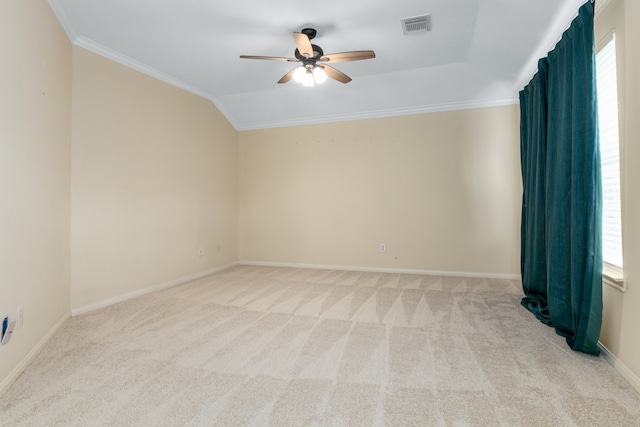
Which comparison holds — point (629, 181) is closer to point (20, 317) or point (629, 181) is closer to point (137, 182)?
point (20, 317)

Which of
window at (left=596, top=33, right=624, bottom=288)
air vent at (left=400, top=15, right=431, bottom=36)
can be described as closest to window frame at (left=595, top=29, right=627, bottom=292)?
window at (left=596, top=33, right=624, bottom=288)

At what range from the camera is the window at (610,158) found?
2.01m

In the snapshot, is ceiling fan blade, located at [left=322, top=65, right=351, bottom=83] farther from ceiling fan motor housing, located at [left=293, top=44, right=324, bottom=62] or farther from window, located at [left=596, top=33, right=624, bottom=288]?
window, located at [left=596, top=33, right=624, bottom=288]

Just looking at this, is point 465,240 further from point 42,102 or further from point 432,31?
point 42,102

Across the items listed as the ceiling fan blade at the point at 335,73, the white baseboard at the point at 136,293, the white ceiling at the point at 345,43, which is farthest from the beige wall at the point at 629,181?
the white baseboard at the point at 136,293

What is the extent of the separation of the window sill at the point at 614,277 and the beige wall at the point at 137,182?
4256 millimetres

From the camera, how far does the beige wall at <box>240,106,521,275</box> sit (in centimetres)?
425

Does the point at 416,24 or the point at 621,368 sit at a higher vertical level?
the point at 416,24

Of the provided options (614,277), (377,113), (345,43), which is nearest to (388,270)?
(377,113)

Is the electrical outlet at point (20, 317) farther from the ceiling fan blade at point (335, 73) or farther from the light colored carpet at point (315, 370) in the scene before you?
the ceiling fan blade at point (335, 73)

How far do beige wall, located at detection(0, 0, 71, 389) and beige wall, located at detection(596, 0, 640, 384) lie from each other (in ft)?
11.8

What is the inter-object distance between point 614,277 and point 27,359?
379 cm

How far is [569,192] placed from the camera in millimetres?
2289

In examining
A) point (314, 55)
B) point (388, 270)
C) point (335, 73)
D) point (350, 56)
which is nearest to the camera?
point (350, 56)
